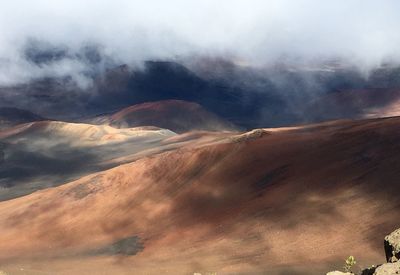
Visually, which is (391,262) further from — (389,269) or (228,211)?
(228,211)

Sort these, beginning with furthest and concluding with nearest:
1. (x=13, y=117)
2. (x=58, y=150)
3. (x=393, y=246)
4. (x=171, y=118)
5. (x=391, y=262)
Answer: (x=13, y=117), (x=171, y=118), (x=58, y=150), (x=393, y=246), (x=391, y=262)

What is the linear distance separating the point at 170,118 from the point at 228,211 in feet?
326

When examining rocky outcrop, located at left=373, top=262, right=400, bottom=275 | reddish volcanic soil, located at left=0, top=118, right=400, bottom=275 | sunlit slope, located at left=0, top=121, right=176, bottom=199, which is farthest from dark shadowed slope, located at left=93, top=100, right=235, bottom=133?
rocky outcrop, located at left=373, top=262, right=400, bottom=275

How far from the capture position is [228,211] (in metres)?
36.6

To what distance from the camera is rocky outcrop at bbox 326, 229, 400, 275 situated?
9.27 metres

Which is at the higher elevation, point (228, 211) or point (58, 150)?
point (58, 150)

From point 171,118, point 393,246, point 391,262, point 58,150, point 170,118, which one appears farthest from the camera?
point 170,118

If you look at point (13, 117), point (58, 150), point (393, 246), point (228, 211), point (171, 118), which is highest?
point (13, 117)

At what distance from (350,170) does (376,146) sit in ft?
11.6

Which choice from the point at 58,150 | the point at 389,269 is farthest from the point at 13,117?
the point at 389,269

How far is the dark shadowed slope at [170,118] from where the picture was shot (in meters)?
131

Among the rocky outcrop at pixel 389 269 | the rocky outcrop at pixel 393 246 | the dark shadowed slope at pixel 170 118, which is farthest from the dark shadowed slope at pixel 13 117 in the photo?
the rocky outcrop at pixel 389 269

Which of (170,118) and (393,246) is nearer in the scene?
(393,246)

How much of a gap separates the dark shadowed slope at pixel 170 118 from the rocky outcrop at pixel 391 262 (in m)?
117
